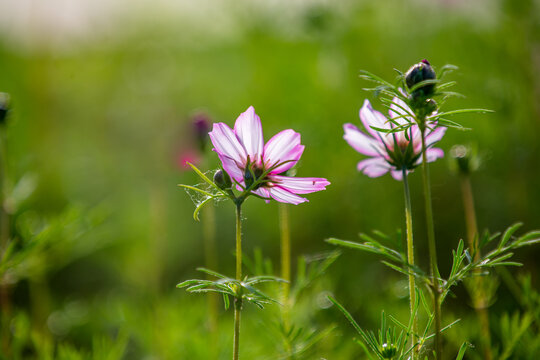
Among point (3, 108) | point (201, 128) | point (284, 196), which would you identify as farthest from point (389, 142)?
point (3, 108)

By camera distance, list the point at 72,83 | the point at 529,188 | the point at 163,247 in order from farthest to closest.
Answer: the point at 72,83 < the point at 163,247 < the point at 529,188

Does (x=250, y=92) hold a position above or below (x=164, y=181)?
above

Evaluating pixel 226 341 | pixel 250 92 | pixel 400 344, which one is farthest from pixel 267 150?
pixel 250 92

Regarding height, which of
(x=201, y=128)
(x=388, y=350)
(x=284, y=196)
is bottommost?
(x=388, y=350)

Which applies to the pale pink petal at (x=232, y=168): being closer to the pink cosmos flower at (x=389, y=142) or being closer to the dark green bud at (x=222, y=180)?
the dark green bud at (x=222, y=180)

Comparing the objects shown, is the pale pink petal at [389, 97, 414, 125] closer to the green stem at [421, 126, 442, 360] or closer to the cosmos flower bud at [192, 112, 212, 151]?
the green stem at [421, 126, 442, 360]

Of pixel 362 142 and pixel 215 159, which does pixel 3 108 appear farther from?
pixel 215 159

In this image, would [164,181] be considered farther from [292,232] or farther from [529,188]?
[529,188]
